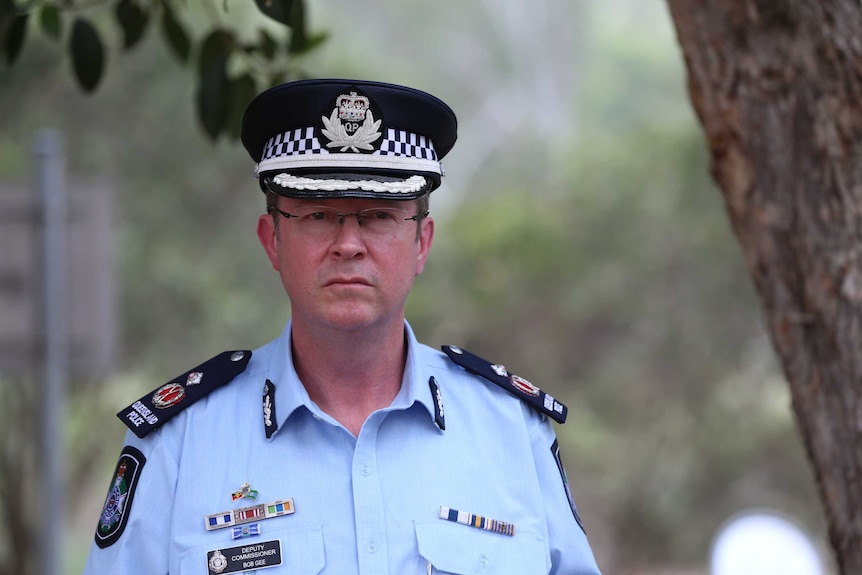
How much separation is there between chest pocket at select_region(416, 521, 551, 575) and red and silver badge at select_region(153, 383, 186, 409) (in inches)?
20.0

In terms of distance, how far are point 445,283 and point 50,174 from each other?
866cm

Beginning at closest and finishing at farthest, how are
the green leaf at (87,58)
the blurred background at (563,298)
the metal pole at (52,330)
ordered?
the green leaf at (87,58)
the metal pole at (52,330)
the blurred background at (563,298)

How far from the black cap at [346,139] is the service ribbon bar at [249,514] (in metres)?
0.54

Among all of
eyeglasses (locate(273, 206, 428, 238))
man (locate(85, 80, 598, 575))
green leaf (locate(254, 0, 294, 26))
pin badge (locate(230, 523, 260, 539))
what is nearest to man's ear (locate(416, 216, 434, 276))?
man (locate(85, 80, 598, 575))

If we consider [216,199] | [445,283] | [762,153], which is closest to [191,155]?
[216,199]

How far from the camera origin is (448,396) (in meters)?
2.21

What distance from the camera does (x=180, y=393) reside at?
2111mm

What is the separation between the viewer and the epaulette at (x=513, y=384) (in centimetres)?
225

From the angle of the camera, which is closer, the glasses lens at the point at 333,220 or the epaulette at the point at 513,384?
the glasses lens at the point at 333,220

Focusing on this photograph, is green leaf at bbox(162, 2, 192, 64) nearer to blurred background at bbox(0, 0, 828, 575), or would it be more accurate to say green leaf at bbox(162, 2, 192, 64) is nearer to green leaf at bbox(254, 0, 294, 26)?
green leaf at bbox(254, 0, 294, 26)

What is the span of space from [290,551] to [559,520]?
0.53m

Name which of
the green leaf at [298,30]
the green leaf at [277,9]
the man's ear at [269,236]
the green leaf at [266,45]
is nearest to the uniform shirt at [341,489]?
the man's ear at [269,236]

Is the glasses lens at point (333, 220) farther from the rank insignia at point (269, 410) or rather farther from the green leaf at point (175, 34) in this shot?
the green leaf at point (175, 34)

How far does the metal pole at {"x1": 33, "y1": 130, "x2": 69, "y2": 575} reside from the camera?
396cm
